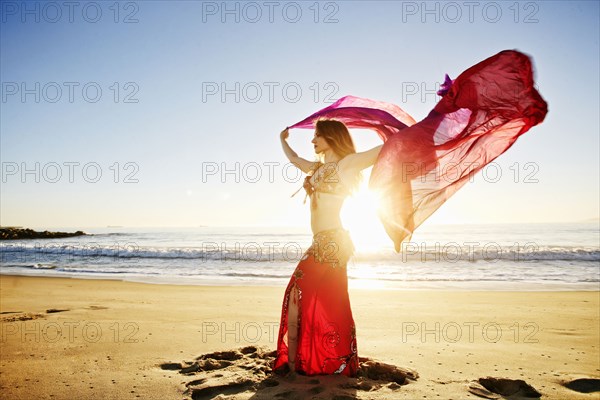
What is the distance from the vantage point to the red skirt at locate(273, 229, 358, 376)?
11.4ft

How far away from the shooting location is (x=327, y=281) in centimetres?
349

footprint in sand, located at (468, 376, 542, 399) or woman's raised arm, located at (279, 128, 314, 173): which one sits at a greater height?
woman's raised arm, located at (279, 128, 314, 173)

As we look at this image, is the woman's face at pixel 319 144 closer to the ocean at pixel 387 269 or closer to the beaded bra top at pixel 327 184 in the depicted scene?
the beaded bra top at pixel 327 184

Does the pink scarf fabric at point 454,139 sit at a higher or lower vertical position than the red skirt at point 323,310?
higher

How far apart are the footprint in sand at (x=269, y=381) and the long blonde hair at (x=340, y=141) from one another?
1.55m

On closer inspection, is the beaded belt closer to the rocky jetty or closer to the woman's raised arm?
the woman's raised arm

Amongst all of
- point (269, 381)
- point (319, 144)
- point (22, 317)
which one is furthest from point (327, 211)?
point (22, 317)

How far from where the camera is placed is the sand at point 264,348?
337 centimetres

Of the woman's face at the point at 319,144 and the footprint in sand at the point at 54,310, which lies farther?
the footprint in sand at the point at 54,310

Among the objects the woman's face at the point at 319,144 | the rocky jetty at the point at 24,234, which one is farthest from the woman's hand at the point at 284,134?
the rocky jetty at the point at 24,234

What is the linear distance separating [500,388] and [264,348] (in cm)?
227

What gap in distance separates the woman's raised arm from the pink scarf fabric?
0.66m

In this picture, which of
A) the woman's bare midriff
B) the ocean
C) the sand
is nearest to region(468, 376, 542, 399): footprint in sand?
the sand

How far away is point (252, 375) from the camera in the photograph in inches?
139
